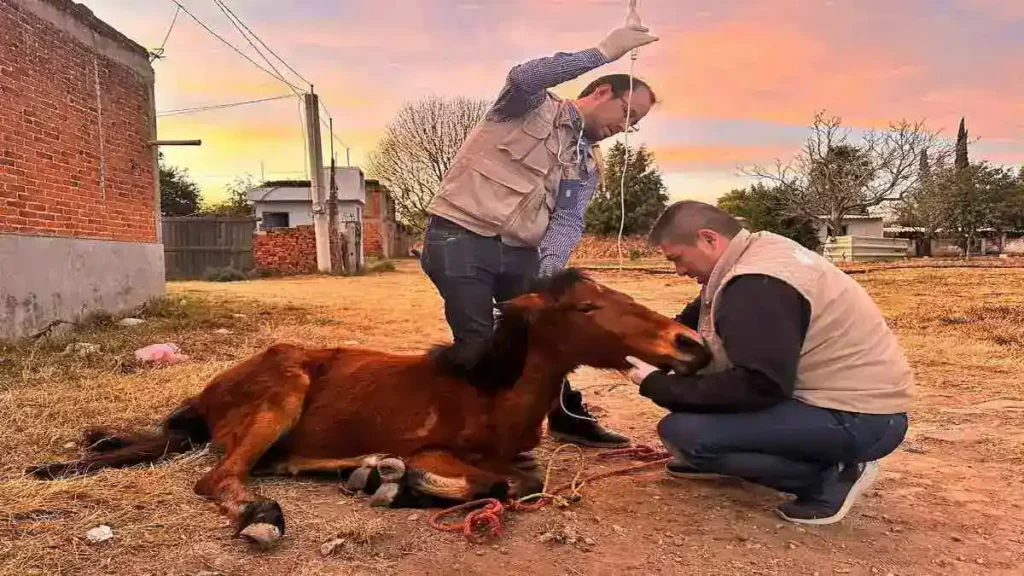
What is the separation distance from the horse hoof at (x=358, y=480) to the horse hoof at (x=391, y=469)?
63 millimetres

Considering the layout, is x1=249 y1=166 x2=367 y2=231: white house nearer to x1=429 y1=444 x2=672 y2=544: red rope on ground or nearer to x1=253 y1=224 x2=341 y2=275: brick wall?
x1=253 y1=224 x2=341 y2=275: brick wall

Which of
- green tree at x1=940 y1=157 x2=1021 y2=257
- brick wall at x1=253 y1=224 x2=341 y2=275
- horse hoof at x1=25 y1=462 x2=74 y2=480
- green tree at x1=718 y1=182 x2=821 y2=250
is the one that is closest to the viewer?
horse hoof at x1=25 y1=462 x2=74 y2=480

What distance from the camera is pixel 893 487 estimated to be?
3.54 m

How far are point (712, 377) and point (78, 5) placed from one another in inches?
406

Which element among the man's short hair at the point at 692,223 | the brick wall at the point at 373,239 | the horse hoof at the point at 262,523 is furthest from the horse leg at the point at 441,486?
the brick wall at the point at 373,239

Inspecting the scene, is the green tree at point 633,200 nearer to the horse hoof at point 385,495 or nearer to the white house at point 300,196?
the white house at point 300,196

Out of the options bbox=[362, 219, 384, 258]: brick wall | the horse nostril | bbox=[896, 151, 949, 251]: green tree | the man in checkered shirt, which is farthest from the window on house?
the horse nostril

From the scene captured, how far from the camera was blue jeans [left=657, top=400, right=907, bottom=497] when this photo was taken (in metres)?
2.96

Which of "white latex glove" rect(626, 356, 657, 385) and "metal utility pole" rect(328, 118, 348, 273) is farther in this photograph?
"metal utility pole" rect(328, 118, 348, 273)

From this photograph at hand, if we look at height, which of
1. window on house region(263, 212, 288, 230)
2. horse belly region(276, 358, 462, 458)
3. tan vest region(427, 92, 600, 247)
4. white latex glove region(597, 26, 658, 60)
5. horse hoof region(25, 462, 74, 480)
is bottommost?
horse hoof region(25, 462, 74, 480)

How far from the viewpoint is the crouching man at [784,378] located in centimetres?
283

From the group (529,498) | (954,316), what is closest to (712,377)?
(529,498)

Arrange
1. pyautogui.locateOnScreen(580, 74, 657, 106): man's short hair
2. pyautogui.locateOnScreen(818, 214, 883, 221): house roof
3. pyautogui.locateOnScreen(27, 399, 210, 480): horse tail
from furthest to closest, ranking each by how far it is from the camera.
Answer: pyautogui.locateOnScreen(818, 214, 883, 221): house roof < pyautogui.locateOnScreen(580, 74, 657, 106): man's short hair < pyautogui.locateOnScreen(27, 399, 210, 480): horse tail

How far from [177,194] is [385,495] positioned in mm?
45486
